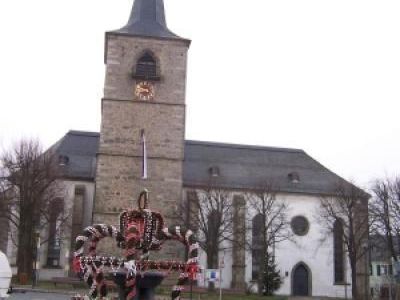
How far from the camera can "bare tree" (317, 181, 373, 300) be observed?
4356 centimetres

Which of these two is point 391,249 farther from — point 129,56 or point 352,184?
point 129,56

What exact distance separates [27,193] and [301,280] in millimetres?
22098

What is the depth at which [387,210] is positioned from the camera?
4166 cm

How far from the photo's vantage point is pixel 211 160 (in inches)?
2071

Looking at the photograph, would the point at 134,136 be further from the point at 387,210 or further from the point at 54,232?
the point at 387,210

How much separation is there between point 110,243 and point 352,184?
757 inches

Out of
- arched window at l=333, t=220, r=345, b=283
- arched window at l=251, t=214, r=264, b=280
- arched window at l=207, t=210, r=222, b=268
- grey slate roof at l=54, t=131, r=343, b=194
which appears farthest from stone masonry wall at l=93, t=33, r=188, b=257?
arched window at l=333, t=220, r=345, b=283

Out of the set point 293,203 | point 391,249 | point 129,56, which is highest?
point 129,56

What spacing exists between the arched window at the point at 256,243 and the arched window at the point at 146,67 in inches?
537

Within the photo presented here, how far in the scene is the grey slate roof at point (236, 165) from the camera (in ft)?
163

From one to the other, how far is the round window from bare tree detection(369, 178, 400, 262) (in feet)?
23.3

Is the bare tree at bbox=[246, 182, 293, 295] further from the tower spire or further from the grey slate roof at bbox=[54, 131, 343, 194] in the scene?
the tower spire

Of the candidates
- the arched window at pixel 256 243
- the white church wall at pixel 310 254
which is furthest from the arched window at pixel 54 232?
the arched window at pixel 256 243

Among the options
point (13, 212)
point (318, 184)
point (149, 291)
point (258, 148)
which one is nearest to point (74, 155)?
point (13, 212)
